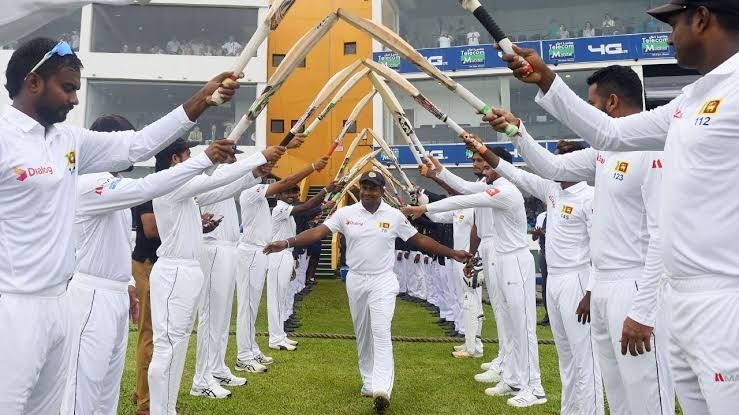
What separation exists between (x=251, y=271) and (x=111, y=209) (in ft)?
16.3

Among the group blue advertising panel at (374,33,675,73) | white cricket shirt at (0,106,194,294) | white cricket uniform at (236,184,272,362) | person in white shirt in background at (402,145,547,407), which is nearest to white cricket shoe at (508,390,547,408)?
person in white shirt in background at (402,145,547,407)

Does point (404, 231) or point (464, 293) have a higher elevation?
point (404, 231)

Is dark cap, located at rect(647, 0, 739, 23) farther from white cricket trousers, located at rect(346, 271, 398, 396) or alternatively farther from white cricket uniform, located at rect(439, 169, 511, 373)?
white cricket uniform, located at rect(439, 169, 511, 373)

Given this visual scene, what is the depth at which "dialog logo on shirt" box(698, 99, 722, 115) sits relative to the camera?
2.20 meters

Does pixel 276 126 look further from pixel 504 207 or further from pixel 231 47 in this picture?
pixel 504 207

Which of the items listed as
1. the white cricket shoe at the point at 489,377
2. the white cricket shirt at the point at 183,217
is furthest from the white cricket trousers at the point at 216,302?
the white cricket shoe at the point at 489,377

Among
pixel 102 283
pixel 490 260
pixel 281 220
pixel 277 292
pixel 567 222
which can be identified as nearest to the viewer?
pixel 102 283

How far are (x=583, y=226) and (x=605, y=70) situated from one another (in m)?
2.03

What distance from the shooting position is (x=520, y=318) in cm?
622

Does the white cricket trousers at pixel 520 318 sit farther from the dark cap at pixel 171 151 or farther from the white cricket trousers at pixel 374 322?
the dark cap at pixel 171 151

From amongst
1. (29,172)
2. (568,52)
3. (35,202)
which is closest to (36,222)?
(35,202)

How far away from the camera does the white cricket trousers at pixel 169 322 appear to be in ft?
15.5

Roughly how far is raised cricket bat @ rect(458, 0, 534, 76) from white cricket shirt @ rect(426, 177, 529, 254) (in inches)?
142

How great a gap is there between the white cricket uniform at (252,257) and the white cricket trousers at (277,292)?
0.63m
